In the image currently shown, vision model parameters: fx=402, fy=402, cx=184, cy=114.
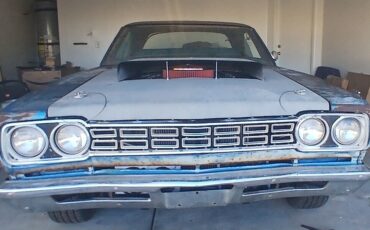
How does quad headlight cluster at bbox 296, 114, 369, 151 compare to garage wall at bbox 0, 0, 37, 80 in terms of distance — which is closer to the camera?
quad headlight cluster at bbox 296, 114, 369, 151

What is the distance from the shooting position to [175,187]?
201 centimetres

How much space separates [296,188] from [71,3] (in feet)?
25.7

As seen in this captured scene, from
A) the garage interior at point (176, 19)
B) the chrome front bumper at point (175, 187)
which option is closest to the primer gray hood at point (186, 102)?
the chrome front bumper at point (175, 187)

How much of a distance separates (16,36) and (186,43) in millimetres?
6691

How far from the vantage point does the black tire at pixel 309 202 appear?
2.80 metres

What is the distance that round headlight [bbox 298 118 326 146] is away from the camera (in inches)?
85.0

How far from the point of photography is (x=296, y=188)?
221 cm

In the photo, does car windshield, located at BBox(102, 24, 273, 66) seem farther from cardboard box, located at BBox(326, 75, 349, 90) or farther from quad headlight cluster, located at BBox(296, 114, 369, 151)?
cardboard box, located at BBox(326, 75, 349, 90)

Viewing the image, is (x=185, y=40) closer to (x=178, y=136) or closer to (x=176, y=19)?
(x=178, y=136)

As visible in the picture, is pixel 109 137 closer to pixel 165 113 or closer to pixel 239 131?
pixel 165 113

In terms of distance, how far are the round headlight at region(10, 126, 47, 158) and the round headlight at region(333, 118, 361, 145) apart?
1.57 m

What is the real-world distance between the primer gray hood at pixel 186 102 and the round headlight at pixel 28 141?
130mm

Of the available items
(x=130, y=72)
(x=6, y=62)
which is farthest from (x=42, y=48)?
(x=130, y=72)

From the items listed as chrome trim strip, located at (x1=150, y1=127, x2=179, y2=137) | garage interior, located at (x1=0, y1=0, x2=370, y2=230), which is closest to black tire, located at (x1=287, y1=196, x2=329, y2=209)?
chrome trim strip, located at (x1=150, y1=127, x2=179, y2=137)
